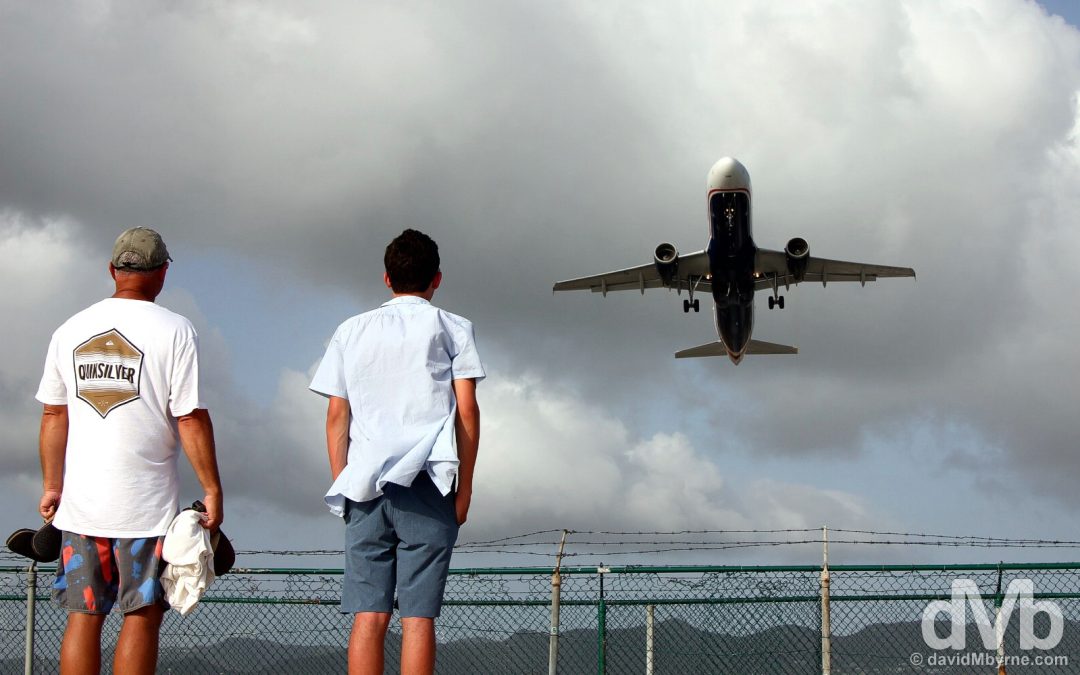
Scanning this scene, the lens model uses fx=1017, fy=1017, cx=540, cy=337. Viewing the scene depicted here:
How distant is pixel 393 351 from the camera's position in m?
4.60

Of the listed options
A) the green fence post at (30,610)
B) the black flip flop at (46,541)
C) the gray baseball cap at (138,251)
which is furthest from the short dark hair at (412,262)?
the green fence post at (30,610)

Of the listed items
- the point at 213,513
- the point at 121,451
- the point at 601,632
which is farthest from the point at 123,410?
the point at 601,632

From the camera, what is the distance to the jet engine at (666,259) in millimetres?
31594

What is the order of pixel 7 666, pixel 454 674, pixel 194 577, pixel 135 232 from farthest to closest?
pixel 7 666, pixel 454 674, pixel 135 232, pixel 194 577

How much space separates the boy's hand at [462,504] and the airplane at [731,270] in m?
26.5

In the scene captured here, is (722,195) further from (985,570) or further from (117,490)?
(117,490)

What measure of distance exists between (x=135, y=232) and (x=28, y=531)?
152cm

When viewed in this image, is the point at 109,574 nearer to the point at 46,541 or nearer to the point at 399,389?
the point at 46,541

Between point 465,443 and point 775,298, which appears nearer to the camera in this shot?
point 465,443

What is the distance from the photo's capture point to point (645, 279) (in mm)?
35719

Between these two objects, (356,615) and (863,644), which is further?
(863,644)

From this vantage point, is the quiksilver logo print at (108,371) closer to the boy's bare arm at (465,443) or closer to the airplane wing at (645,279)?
the boy's bare arm at (465,443)

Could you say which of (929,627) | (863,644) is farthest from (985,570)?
(863,644)

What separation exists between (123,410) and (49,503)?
2.03 ft
